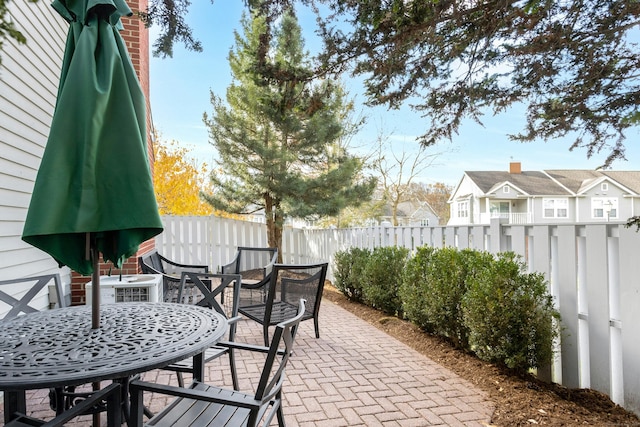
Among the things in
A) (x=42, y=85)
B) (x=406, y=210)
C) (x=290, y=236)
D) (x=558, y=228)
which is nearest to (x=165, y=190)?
(x=290, y=236)

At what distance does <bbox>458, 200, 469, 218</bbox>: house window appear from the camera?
29688 millimetres

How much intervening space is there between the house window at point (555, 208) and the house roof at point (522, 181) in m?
0.58

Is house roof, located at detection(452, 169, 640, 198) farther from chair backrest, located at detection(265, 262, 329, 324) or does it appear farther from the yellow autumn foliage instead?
chair backrest, located at detection(265, 262, 329, 324)

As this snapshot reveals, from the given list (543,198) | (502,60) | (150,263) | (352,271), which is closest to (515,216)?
(543,198)

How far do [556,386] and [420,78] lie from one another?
9.82 feet

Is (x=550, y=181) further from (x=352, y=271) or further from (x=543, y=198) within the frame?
(x=352, y=271)

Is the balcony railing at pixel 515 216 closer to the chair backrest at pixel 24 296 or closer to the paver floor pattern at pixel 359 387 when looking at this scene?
the paver floor pattern at pixel 359 387

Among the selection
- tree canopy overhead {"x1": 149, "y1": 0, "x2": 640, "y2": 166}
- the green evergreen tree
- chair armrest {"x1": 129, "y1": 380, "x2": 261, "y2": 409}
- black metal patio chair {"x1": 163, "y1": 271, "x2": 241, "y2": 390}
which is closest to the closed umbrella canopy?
chair armrest {"x1": 129, "y1": 380, "x2": 261, "y2": 409}

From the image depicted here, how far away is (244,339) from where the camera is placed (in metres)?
4.50

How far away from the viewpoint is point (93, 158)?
159 centimetres

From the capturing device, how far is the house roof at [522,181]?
1125 inches

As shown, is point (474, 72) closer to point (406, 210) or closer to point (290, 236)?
point (290, 236)

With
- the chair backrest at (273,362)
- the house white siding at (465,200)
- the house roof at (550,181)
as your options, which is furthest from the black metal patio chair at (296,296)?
the house roof at (550,181)

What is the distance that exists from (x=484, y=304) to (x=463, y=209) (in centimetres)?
2869
